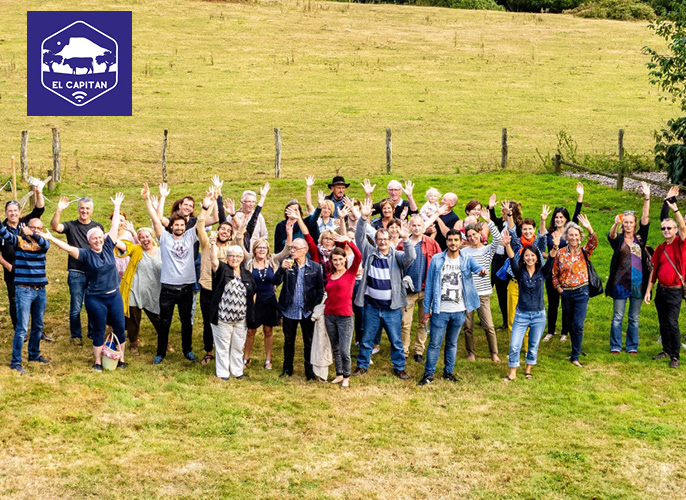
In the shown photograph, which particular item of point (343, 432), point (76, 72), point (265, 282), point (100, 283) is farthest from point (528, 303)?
point (76, 72)

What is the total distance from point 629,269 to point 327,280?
423cm

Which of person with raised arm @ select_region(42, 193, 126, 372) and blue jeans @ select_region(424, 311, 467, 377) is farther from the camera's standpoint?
blue jeans @ select_region(424, 311, 467, 377)

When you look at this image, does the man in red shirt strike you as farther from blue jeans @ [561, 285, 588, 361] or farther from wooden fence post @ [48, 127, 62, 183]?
wooden fence post @ [48, 127, 62, 183]

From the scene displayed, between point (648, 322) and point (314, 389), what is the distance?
5.90 meters

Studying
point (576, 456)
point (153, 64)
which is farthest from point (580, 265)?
point (153, 64)

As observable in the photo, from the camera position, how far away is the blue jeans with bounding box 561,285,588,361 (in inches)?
431

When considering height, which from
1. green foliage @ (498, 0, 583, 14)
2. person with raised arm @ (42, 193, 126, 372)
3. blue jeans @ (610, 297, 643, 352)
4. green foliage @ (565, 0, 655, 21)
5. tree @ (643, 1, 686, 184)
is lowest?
blue jeans @ (610, 297, 643, 352)

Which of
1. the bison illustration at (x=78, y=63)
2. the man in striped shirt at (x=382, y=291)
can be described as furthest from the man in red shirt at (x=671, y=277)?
the bison illustration at (x=78, y=63)

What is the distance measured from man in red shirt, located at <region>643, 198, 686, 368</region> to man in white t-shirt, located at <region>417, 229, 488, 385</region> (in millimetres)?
2616

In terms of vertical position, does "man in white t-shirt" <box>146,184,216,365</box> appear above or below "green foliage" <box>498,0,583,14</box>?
below

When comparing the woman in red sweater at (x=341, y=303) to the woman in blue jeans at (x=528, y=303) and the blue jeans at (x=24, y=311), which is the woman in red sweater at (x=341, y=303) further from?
the blue jeans at (x=24, y=311)

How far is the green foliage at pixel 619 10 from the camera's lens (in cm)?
5522

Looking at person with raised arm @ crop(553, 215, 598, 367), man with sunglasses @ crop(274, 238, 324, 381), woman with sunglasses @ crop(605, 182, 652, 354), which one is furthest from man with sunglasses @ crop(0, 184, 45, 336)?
woman with sunglasses @ crop(605, 182, 652, 354)

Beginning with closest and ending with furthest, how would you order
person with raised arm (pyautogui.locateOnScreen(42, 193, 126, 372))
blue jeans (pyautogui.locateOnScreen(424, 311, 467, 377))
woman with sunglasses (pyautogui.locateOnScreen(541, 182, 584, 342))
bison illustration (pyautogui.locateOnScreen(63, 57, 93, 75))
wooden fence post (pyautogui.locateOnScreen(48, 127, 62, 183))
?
person with raised arm (pyautogui.locateOnScreen(42, 193, 126, 372)), blue jeans (pyautogui.locateOnScreen(424, 311, 467, 377)), woman with sunglasses (pyautogui.locateOnScreen(541, 182, 584, 342)), wooden fence post (pyautogui.locateOnScreen(48, 127, 62, 183)), bison illustration (pyautogui.locateOnScreen(63, 57, 93, 75))
